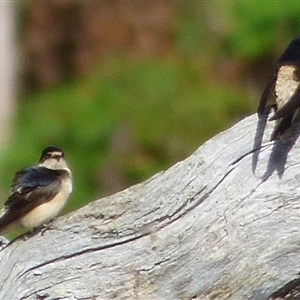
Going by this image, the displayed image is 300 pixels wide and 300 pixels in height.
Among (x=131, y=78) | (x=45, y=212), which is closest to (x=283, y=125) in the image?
(x=45, y=212)

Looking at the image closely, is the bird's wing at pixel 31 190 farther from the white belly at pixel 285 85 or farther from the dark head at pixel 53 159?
the white belly at pixel 285 85

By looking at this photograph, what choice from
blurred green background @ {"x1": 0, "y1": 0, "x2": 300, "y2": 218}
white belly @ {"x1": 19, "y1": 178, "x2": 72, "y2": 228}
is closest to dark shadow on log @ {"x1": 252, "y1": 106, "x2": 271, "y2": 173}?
white belly @ {"x1": 19, "y1": 178, "x2": 72, "y2": 228}

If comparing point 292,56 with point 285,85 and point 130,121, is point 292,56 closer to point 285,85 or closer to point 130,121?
point 285,85

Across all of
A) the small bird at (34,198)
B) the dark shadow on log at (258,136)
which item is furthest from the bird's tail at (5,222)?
the dark shadow on log at (258,136)

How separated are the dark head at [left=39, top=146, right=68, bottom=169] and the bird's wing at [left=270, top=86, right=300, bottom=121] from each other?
4.63ft

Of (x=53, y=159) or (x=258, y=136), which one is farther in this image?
(x=53, y=159)

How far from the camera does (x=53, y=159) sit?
6.27 metres

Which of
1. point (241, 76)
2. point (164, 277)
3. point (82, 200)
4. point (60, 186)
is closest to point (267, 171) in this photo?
point (164, 277)

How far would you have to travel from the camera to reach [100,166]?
39.1 feet

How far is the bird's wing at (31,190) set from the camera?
576 cm

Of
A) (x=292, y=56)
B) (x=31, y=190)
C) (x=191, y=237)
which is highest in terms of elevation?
(x=292, y=56)

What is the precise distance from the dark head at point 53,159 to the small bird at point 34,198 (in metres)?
0.25

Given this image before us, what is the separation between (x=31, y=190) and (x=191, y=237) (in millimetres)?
797

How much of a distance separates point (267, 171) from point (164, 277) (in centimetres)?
61
